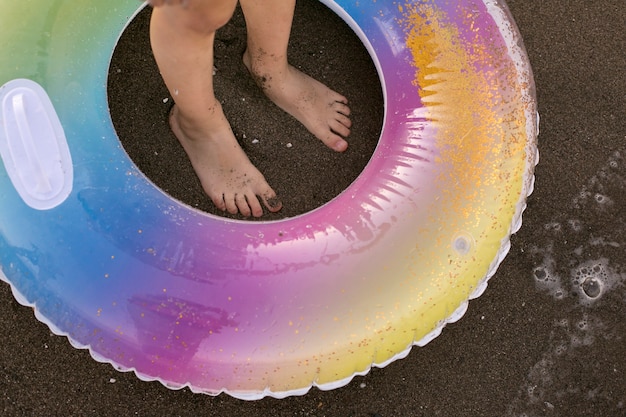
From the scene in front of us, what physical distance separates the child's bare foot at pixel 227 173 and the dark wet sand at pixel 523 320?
2.5 inches

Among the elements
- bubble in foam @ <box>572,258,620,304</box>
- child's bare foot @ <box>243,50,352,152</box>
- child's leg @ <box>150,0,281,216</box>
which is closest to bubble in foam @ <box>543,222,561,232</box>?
bubble in foam @ <box>572,258,620,304</box>

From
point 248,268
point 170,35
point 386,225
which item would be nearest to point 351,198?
point 386,225

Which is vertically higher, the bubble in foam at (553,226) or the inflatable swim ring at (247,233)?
the inflatable swim ring at (247,233)

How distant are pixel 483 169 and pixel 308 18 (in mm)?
679

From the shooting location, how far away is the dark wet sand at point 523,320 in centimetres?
143

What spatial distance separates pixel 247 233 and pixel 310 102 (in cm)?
46

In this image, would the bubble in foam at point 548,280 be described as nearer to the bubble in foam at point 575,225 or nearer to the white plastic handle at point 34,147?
the bubble in foam at point 575,225

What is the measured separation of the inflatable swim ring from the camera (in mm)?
1205

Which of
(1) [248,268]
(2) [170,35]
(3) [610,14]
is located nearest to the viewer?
(2) [170,35]

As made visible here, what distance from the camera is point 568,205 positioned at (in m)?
1.65

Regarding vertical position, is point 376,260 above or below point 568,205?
above

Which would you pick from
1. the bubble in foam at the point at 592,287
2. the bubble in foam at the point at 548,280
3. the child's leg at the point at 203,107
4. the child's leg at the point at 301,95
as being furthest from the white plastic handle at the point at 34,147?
the bubble in foam at the point at 592,287

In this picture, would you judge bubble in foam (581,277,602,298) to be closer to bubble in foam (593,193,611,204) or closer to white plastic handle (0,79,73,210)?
bubble in foam (593,193,611,204)

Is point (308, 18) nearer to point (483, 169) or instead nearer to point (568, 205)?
point (483, 169)
